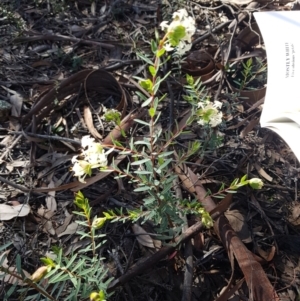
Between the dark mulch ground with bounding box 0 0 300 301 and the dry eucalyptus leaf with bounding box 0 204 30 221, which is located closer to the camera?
the dark mulch ground with bounding box 0 0 300 301

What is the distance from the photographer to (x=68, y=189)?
1546 mm

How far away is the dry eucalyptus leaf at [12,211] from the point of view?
1475 millimetres

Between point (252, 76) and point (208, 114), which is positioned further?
point (252, 76)

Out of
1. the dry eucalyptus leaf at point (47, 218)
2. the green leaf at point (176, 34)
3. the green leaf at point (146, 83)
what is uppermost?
the green leaf at point (176, 34)

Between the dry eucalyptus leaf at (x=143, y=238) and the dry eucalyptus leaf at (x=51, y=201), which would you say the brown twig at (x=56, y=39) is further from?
the dry eucalyptus leaf at (x=143, y=238)

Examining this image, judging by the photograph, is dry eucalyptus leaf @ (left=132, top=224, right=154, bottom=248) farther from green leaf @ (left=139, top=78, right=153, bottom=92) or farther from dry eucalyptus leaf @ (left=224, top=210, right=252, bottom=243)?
green leaf @ (left=139, top=78, right=153, bottom=92)

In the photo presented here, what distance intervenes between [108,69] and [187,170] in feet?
2.00

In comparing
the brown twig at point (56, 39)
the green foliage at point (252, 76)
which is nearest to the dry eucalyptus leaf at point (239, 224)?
the green foliage at point (252, 76)

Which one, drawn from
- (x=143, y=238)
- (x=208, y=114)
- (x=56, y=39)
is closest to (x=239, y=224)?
(x=143, y=238)

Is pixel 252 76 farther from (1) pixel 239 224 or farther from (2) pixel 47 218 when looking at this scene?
(2) pixel 47 218

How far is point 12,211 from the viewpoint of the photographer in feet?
4.88

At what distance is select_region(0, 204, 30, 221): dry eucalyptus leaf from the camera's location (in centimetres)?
147

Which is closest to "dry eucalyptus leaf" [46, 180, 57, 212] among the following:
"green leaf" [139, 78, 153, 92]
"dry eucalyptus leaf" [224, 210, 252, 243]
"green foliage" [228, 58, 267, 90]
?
"dry eucalyptus leaf" [224, 210, 252, 243]

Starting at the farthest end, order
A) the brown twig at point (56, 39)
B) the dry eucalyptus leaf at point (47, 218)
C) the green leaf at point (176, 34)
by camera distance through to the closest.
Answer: the brown twig at point (56, 39)
the dry eucalyptus leaf at point (47, 218)
the green leaf at point (176, 34)
